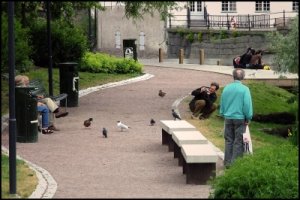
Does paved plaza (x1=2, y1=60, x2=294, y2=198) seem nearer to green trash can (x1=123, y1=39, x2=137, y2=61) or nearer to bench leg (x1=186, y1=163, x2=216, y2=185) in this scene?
bench leg (x1=186, y1=163, x2=216, y2=185)

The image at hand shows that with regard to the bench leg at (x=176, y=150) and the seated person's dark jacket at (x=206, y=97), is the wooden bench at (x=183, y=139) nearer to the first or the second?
the bench leg at (x=176, y=150)

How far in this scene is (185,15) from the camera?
50.7 metres

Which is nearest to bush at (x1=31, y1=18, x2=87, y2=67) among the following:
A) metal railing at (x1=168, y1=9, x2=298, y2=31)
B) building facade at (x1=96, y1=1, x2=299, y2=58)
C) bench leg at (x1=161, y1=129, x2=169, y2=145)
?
bench leg at (x1=161, y1=129, x2=169, y2=145)

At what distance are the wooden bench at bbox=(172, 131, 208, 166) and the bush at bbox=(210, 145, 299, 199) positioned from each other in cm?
221

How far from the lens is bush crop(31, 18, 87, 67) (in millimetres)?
28031

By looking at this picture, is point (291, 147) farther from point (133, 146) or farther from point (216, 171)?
point (133, 146)

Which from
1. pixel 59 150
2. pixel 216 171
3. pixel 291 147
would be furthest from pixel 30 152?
pixel 291 147

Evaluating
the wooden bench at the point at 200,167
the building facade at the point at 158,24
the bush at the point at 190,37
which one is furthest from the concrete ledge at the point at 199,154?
the bush at the point at 190,37

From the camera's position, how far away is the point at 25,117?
14.8 metres

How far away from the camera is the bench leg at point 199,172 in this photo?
1170 cm

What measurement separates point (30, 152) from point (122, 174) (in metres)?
2.35

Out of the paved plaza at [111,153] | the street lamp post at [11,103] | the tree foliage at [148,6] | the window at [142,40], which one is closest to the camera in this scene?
the street lamp post at [11,103]

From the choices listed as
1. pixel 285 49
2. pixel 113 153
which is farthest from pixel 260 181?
pixel 285 49

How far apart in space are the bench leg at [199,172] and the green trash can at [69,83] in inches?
396
